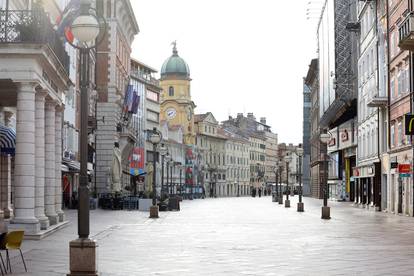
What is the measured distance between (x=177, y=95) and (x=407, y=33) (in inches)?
5109

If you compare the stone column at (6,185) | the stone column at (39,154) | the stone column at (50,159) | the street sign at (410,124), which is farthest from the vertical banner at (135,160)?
the stone column at (39,154)

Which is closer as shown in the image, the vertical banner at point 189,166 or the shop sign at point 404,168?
the shop sign at point 404,168

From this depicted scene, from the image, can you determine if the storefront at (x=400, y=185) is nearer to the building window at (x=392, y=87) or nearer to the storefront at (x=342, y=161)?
the building window at (x=392, y=87)

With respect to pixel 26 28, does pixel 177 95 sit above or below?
above

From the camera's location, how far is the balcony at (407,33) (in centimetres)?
3928

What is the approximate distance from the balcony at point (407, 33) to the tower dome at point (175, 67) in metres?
130

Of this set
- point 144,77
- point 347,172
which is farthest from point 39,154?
point 144,77

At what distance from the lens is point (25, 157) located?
24219 mm

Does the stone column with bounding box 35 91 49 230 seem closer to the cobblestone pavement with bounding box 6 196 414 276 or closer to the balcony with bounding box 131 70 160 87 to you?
the cobblestone pavement with bounding box 6 196 414 276

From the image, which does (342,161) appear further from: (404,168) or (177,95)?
(177,95)

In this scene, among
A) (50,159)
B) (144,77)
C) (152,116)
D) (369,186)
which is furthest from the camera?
(152,116)

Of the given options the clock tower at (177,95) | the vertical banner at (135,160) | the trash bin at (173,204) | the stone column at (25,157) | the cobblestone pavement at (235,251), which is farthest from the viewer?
the clock tower at (177,95)

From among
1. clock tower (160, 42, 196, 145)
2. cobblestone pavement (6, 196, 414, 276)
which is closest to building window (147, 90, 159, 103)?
clock tower (160, 42, 196, 145)

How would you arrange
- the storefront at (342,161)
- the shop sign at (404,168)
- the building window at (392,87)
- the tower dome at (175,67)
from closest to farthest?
1. the shop sign at (404,168)
2. the building window at (392,87)
3. the storefront at (342,161)
4. the tower dome at (175,67)
